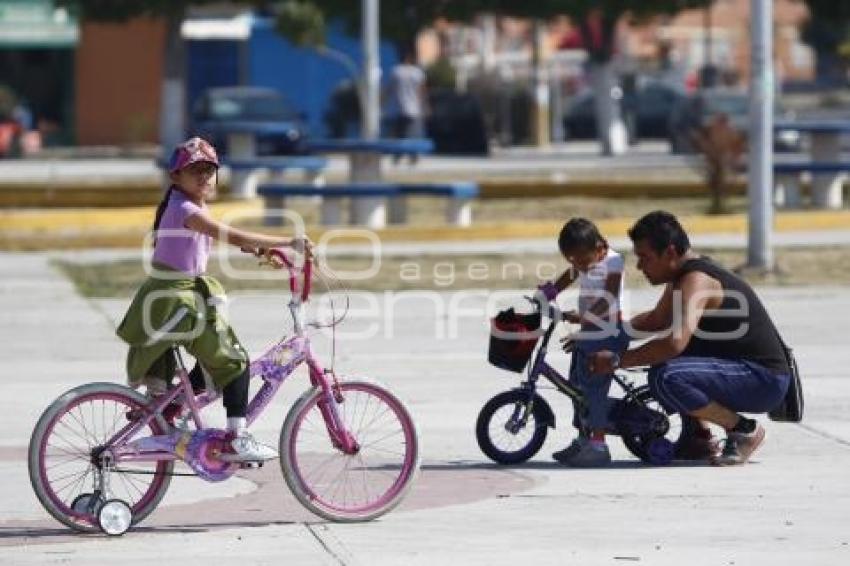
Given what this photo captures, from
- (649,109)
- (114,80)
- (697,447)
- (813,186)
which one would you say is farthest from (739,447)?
(114,80)

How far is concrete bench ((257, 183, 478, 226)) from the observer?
25.0 meters

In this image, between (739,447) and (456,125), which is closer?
(739,447)

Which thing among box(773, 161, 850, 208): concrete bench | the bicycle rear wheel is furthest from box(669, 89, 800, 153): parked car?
the bicycle rear wheel

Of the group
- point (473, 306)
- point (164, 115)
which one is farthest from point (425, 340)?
point (164, 115)

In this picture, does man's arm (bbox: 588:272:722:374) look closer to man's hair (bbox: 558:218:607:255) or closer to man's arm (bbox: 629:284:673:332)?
man's arm (bbox: 629:284:673:332)

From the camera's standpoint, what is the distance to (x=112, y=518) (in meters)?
9.41

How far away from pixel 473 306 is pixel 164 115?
79.8 feet

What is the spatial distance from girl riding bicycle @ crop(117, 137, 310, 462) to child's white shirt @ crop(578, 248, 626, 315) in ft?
6.71

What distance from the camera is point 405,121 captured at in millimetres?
39531

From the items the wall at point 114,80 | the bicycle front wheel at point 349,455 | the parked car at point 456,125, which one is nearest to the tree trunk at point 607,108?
the parked car at point 456,125

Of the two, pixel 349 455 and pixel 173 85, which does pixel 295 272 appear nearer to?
pixel 349 455

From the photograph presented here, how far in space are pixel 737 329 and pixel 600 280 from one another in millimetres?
640

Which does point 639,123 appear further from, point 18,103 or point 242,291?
point 242,291

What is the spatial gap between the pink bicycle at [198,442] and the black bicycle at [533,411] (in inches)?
57.3
